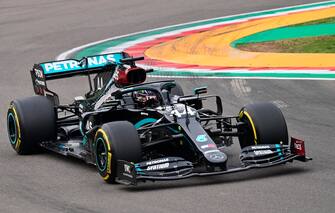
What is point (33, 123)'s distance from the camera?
43.7 ft

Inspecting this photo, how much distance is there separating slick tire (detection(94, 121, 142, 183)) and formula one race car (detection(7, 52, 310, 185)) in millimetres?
11

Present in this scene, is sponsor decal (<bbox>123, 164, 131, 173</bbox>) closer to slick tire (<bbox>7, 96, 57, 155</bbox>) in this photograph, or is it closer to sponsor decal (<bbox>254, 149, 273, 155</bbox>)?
sponsor decal (<bbox>254, 149, 273, 155</bbox>)

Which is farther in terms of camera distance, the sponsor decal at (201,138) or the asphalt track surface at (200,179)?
the sponsor decal at (201,138)

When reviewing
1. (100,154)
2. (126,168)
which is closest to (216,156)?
(126,168)

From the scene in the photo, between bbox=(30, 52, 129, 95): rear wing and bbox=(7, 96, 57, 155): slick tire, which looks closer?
bbox=(7, 96, 57, 155): slick tire

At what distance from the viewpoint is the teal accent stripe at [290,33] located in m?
23.0

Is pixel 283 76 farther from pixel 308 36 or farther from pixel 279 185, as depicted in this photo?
pixel 279 185

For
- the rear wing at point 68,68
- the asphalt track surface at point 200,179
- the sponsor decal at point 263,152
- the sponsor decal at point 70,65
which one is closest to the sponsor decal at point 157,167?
the asphalt track surface at point 200,179

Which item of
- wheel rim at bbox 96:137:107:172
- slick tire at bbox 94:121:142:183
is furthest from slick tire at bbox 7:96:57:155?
slick tire at bbox 94:121:142:183

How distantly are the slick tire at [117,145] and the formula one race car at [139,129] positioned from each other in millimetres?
11

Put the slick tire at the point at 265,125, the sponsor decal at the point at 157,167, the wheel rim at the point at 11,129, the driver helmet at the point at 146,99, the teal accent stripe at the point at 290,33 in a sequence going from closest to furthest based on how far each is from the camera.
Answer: the sponsor decal at the point at 157,167 < the slick tire at the point at 265,125 < the driver helmet at the point at 146,99 < the wheel rim at the point at 11,129 < the teal accent stripe at the point at 290,33

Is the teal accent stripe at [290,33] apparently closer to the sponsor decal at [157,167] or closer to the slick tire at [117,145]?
the slick tire at [117,145]

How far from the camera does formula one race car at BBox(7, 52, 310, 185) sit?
37.0 ft

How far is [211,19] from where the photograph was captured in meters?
27.0
